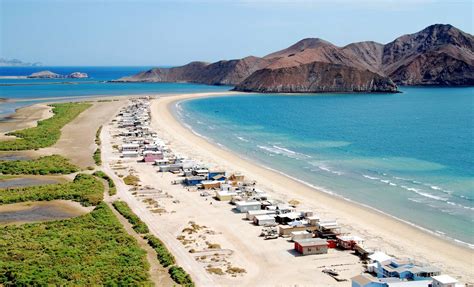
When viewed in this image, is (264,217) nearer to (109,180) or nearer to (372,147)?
(109,180)

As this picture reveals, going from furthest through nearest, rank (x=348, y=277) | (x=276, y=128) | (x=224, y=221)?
1. (x=276, y=128)
2. (x=224, y=221)
3. (x=348, y=277)

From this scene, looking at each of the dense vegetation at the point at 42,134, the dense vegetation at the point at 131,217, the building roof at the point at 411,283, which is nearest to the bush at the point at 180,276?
the dense vegetation at the point at 131,217

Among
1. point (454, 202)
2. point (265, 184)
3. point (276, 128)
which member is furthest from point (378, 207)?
point (276, 128)

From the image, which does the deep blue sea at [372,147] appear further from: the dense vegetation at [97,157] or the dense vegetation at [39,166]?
the dense vegetation at [39,166]

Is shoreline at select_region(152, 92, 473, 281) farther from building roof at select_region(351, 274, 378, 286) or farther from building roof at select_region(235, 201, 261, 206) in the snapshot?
building roof at select_region(351, 274, 378, 286)

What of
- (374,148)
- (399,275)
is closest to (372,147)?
(374,148)

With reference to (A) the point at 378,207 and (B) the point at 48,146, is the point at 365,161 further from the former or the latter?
(B) the point at 48,146

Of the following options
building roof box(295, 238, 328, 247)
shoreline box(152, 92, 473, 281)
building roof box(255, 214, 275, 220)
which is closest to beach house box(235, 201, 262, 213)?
building roof box(255, 214, 275, 220)
